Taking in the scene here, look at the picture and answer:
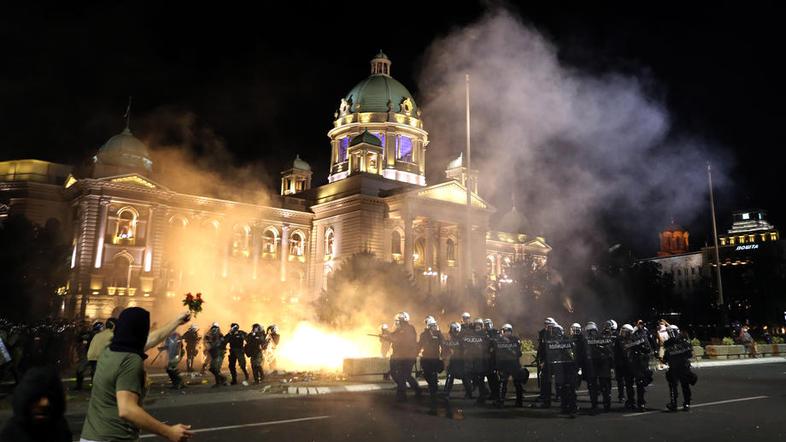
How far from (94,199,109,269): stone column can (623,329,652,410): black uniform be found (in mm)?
42073

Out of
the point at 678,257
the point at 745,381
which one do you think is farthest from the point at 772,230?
the point at 745,381

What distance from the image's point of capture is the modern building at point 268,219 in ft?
147

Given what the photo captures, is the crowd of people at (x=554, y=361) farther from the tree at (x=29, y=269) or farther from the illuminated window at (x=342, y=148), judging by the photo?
the illuminated window at (x=342, y=148)

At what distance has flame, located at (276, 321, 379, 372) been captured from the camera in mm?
26312

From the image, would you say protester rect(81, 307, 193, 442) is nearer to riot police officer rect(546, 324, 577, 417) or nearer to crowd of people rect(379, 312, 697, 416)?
crowd of people rect(379, 312, 697, 416)

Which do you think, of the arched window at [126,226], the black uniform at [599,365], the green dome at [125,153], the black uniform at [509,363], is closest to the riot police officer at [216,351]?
the black uniform at [509,363]

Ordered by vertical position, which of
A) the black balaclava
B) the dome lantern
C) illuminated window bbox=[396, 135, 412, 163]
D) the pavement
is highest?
the dome lantern

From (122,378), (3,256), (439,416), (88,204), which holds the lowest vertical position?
(439,416)

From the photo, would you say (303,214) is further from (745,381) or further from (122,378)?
(122,378)

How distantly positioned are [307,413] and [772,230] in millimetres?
120864

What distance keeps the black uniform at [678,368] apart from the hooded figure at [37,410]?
11.8 metres

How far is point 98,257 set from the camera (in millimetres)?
44406

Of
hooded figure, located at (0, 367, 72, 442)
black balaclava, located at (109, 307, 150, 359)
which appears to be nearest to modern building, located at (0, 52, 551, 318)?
black balaclava, located at (109, 307, 150, 359)


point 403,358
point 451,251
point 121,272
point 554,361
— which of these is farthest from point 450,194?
point 554,361
